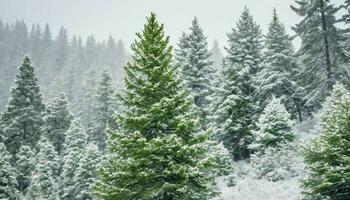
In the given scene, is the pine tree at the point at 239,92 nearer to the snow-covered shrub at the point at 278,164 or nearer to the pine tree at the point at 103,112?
the snow-covered shrub at the point at 278,164

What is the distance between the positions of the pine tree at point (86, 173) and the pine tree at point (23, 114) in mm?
11766

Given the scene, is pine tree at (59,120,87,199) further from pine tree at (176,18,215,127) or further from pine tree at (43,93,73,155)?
pine tree at (176,18,215,127)

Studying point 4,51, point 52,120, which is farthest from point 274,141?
point 4,51

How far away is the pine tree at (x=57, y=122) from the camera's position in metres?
51.1

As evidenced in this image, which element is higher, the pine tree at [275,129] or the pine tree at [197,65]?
the pine tree at [197,65]

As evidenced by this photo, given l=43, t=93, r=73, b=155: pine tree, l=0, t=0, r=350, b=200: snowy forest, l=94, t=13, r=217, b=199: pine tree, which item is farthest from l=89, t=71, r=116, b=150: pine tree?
l=94, t=13, r=217, b=199: pine tree

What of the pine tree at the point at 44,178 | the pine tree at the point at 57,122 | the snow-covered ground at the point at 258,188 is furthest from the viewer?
the pine tree at the point at 57,122

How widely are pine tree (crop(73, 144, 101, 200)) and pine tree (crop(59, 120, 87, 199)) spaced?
113 cm

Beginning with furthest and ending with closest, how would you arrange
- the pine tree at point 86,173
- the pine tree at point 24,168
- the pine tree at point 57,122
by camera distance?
the pine tree at point 57,122, the pine tree at point 24,168, the pine tree at point 86,173

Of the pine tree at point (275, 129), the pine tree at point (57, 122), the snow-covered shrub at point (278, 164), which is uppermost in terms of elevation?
the pine tree at point (57, 122)

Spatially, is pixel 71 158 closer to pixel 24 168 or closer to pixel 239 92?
pixel 24 168

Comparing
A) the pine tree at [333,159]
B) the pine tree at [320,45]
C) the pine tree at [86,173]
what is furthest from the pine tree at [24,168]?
the pine tree at [333,159]

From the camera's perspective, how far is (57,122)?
172 ft

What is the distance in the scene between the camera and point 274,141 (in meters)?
29.4
